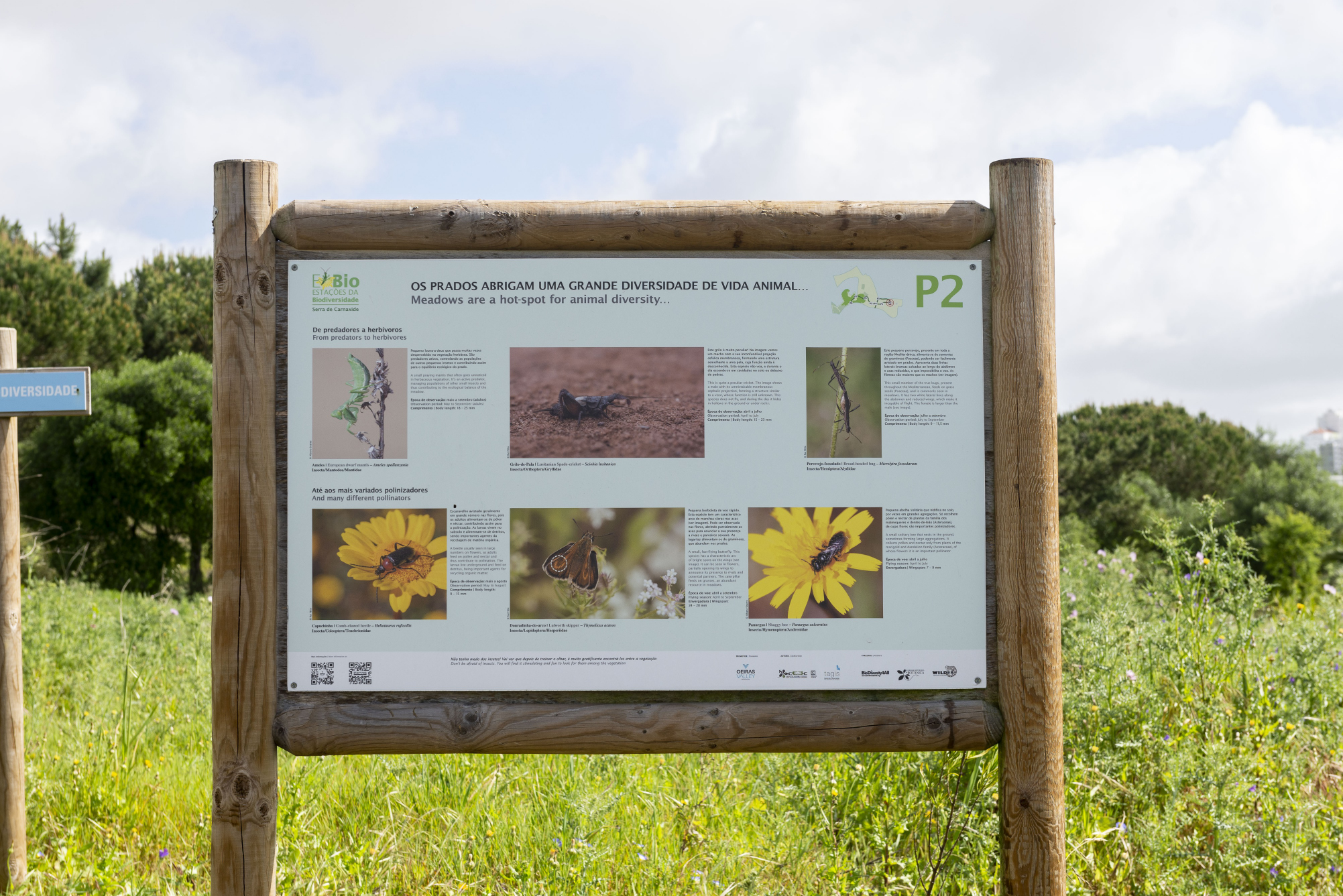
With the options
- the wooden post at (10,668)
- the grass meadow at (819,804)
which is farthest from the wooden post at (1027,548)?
the wooden post at (10,668)

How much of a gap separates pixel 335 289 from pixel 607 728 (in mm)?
1433

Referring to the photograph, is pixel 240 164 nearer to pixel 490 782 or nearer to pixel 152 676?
pixel 490 782

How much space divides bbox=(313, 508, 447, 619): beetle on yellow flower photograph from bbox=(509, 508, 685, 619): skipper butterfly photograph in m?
0.20

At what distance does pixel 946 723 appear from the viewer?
2.27 m

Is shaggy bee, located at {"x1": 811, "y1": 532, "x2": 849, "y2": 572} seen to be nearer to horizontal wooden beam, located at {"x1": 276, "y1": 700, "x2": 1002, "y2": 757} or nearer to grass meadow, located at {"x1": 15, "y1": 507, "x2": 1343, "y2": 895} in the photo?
horizontal wooden beam, located at {"x1": 276, "y1": 700, "x2": 1002, "y2": 757}

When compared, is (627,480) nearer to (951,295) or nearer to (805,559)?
(805,559)

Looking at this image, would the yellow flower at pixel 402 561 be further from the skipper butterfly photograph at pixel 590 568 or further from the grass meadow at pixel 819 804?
the grass meadow at pixel 819 804

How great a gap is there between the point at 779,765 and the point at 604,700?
1.63 metres

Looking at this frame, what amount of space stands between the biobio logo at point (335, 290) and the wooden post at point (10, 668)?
196 cm

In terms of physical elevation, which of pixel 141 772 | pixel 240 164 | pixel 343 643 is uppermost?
pixel 240 164

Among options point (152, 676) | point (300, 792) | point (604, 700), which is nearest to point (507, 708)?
point (604, 700)

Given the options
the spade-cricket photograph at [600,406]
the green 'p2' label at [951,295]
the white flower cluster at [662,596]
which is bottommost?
the white flower cluster at [662,596]

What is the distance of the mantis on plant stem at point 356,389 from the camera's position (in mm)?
2295

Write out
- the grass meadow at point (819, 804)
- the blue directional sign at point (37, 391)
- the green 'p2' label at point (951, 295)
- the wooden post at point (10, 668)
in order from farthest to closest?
1. the blue directional sign at point (37, 391)
2. the wooden post at point (10, 668)
3. the grass meadow at point (819, 804)
4. the green 'p2' label at point (951, 295)
